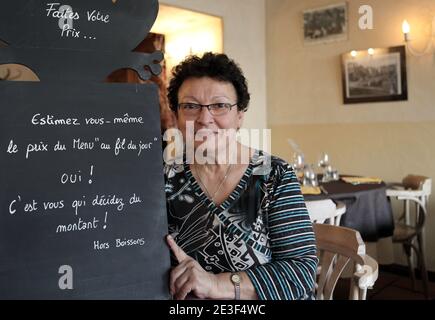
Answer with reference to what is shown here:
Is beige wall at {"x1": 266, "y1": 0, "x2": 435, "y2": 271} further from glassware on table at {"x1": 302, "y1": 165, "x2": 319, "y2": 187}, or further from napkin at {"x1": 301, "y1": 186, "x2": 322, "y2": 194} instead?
napkin at {"x1": 301, "y1": 186, "x2": 322, "y2": 194}

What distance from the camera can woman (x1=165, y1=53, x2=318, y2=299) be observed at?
1.08 m

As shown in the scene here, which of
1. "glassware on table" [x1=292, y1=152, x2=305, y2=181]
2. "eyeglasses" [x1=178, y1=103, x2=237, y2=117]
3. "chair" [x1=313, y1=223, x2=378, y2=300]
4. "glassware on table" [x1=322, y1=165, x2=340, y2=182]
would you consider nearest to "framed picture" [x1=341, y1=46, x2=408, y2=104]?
"glassware on table" [x1=322, y1=165, x2=340, y2=182]

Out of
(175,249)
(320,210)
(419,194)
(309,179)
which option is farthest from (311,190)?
(175,249)

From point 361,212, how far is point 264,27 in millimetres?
2863

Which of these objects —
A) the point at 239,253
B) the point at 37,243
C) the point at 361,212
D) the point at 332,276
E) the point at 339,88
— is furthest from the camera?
the point at 339,88

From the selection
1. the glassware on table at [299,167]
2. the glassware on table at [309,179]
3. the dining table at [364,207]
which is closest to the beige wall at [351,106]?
the dining table at [364,207]

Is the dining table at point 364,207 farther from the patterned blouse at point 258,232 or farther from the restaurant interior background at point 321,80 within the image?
the patterned blouse at point 258,232

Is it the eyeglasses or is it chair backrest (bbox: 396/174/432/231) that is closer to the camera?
the eyeglasses

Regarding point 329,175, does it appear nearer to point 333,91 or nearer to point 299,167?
point 299,167

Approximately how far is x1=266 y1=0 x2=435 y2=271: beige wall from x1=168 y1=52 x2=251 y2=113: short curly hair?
2944 millimetres

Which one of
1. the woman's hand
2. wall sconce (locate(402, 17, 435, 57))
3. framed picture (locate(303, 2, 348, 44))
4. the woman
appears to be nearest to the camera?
the woman's hand
